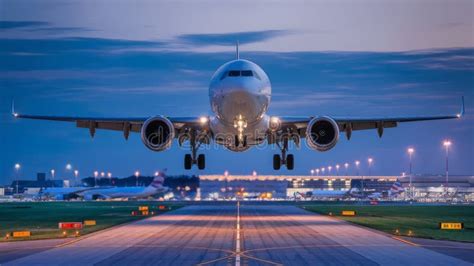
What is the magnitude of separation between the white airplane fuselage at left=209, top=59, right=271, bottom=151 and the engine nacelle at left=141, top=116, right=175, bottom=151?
2905 mm

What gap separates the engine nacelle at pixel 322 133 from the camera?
4419 cm

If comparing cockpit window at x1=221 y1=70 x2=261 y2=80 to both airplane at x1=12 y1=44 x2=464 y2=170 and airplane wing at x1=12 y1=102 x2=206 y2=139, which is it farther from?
airplane wing at x1=12 y1=102 x2=206 y2=139

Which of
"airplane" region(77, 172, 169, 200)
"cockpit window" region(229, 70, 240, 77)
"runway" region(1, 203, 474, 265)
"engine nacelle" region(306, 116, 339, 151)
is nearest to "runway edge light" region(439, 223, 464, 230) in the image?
"runway" region(1, 203, 474, 265)

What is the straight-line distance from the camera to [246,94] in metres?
38.1

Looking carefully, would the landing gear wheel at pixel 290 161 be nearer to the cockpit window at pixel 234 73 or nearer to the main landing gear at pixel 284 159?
the main landing gear at pixel 284 159

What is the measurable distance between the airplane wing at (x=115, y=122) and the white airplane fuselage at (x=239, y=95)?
132 inches

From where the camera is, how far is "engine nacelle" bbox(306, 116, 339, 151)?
44188mm

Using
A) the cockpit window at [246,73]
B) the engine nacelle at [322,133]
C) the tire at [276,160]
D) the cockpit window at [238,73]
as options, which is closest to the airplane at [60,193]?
the tire at [276,160]

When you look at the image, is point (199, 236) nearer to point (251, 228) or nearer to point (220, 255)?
point (251, 228)

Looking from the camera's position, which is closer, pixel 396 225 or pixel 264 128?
pixel 264 128

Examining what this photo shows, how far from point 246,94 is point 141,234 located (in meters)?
14.4

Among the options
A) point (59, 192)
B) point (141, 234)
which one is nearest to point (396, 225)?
point (141, 234)

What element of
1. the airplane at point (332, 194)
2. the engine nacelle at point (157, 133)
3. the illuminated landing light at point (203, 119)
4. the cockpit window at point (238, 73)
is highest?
the cockpit window at point (238, 73)

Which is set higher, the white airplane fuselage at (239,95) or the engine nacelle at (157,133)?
the white airplane fuselage at (239,95)
